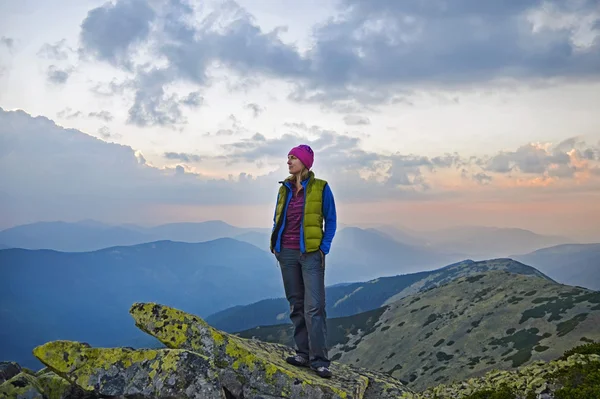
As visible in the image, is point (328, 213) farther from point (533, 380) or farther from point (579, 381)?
point (579, 381)

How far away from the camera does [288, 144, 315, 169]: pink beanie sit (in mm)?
11992

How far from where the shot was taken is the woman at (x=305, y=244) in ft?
38.8

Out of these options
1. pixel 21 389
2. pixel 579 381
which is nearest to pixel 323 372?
pixel 579 381

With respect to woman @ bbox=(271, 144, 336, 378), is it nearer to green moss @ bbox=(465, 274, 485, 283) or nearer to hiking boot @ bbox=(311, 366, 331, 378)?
hiking boot @ bbox=(311, 366, 331, 378)

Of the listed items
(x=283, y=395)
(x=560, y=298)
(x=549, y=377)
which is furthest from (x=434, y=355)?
(x=283, y=395)

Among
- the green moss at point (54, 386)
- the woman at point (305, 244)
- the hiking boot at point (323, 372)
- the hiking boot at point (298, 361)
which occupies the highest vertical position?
the woman at point (305, 244)

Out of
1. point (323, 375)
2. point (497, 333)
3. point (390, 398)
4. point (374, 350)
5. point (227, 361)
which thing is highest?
point (227, 361)

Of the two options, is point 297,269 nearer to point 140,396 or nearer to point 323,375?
point 323,375

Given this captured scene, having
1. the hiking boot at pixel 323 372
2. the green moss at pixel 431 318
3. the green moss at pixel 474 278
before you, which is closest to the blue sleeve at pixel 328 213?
the hiking boot at pixel 323 372

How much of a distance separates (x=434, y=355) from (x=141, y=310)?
61.9 metres

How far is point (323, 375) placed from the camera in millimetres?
11914

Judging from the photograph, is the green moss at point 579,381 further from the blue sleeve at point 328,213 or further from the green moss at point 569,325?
the green moss at point 569,325

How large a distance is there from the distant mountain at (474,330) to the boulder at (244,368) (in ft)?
132

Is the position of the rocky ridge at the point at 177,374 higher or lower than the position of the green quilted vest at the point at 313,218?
lower
